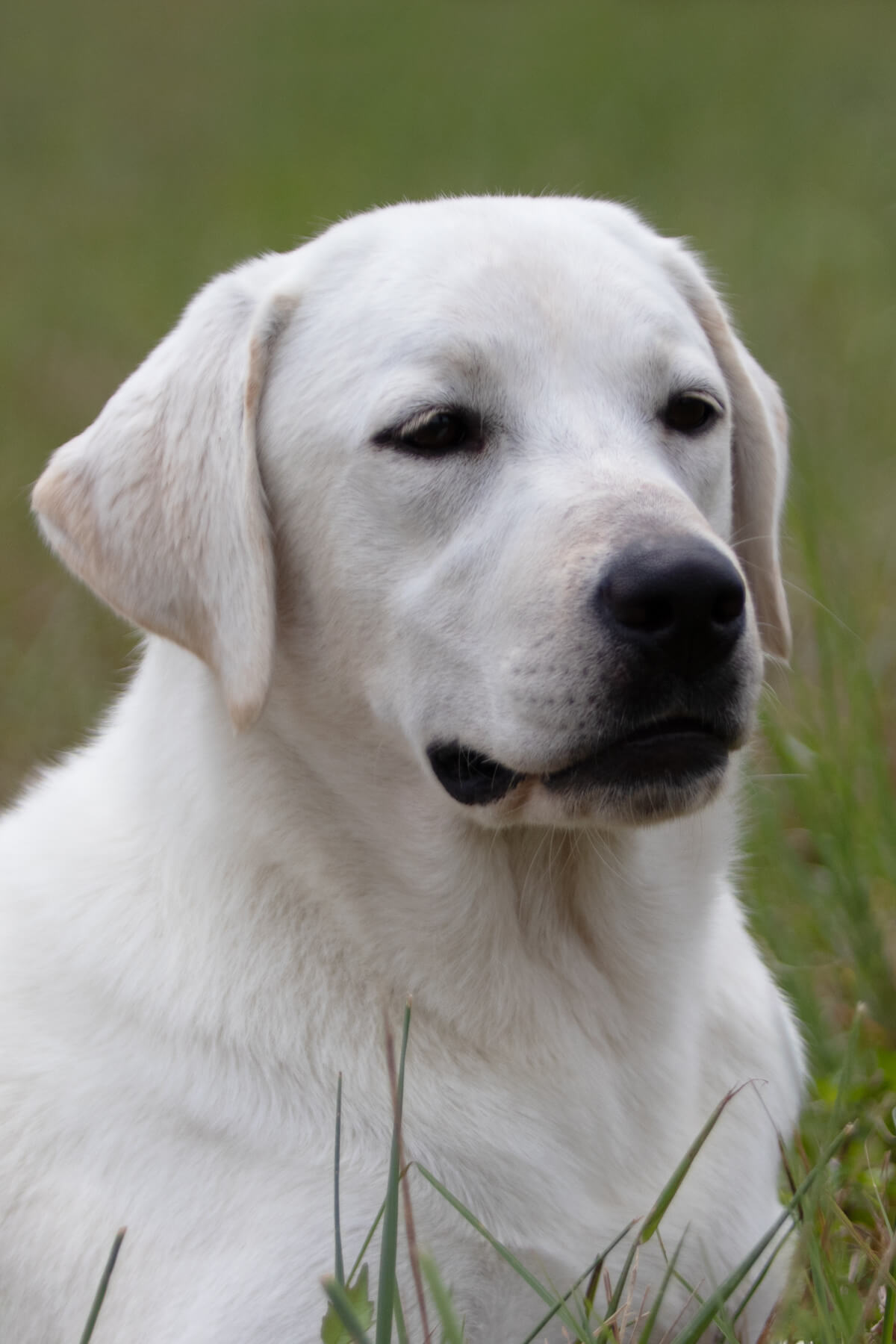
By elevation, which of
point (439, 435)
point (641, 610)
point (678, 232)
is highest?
point (439, 435)

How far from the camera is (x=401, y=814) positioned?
280cm

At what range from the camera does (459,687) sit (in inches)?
101

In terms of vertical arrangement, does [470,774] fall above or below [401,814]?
above

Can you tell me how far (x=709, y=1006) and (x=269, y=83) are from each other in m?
16.2

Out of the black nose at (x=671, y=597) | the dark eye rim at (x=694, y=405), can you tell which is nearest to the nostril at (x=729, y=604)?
the black nose at (x=671, y=597)

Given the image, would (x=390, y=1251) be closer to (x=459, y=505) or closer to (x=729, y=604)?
(x=729, y=604)

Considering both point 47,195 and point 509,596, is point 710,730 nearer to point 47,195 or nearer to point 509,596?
point 509,596

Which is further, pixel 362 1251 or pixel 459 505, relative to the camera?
pixel 459 505

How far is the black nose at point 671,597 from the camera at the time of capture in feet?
7.64

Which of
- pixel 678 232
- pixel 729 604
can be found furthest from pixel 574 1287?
pixel 678 232

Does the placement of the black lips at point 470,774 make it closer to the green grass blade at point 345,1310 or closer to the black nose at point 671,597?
the black nose at point 671,597

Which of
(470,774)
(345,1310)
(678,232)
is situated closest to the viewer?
(345,1310)

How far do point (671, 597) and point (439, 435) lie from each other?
59 cm

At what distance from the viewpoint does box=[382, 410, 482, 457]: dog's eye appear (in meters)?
2.71
